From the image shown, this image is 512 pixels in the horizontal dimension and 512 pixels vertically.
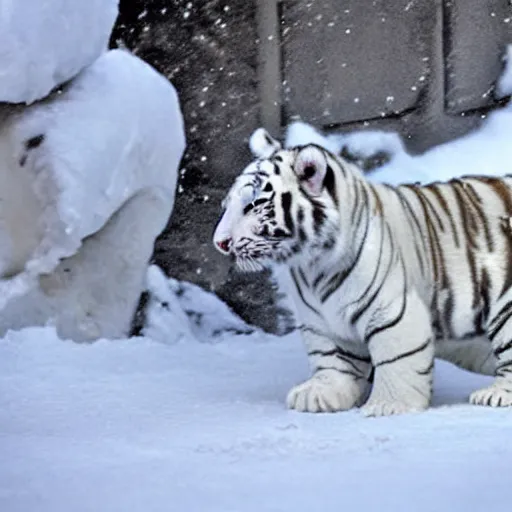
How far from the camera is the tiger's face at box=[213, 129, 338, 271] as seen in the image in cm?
254

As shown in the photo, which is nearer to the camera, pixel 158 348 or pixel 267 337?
pixel 158 348

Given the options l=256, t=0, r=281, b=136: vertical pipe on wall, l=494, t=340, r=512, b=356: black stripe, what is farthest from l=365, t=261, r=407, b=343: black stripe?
l=256, t=0, r=281, b=136: vertical pipe on wall

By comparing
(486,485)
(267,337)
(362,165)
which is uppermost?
(486,485)

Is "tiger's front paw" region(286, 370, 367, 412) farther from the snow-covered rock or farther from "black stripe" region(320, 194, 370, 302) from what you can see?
the snow-covered rock

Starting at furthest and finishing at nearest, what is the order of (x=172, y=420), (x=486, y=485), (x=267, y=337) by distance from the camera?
(x=267, y=337)
(x=172, y=420)
(x=486, y=485)

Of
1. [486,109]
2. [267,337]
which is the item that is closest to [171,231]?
[267,337]

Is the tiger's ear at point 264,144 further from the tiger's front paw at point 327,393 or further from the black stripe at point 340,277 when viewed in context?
the tiger's front paw at point 327,393

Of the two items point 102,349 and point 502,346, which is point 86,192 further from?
point 502,346

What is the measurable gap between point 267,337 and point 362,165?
597mm

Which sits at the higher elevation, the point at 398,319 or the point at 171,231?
the point at 398,319

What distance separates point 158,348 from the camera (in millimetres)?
3455

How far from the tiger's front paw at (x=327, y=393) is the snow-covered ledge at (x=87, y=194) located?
96 cm

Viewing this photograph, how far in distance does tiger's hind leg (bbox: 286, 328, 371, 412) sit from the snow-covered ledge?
0.91 metres

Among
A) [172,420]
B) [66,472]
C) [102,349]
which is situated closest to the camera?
[66,472]
